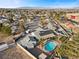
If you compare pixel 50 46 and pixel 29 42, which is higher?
pixel 29 42

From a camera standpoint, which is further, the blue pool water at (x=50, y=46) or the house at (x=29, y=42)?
the house at (x=29, y=42)

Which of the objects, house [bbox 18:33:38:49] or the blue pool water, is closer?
the blue pool water

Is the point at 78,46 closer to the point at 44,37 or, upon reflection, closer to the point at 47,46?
the point at 47,46

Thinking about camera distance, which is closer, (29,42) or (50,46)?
(50,46)

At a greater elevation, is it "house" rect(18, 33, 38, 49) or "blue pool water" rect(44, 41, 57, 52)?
"house" rect(18, 33, 38, 49)

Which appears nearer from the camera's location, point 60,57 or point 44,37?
point 60,57

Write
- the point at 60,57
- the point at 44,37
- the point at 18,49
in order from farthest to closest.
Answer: the point at 44,37 → the point at 18,49 → the point at 60,57

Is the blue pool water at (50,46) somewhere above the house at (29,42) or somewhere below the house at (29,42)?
below

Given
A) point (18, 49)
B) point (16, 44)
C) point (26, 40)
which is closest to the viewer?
point (18, 49)

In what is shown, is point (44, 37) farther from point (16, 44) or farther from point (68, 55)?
point (68, 55)

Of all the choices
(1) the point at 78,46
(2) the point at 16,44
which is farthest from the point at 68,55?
(2) the point at 16,44
